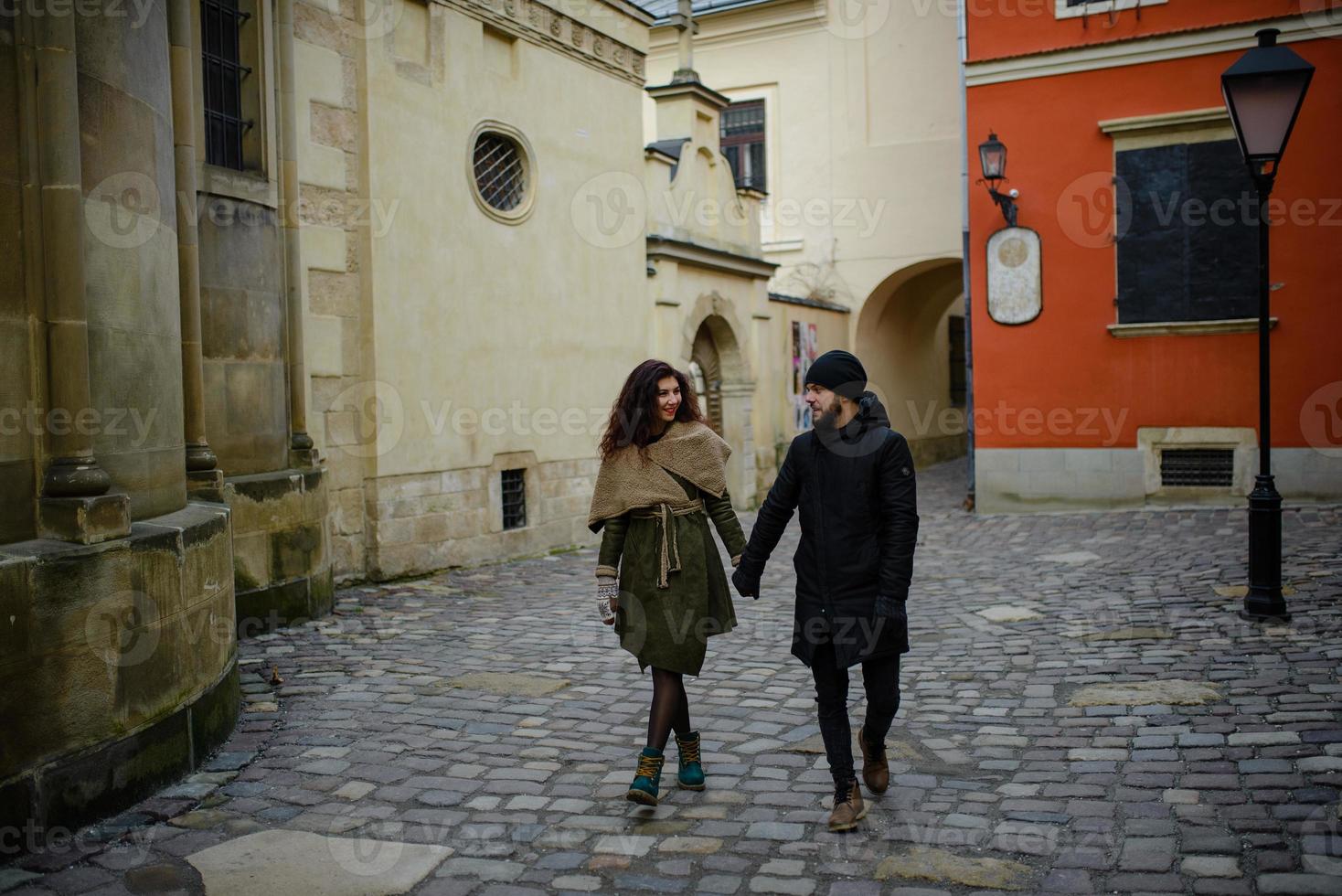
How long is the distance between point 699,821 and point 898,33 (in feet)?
63.2

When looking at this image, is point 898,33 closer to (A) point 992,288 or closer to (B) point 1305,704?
(A) point 992,288

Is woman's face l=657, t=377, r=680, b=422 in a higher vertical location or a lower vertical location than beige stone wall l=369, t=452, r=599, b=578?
higher

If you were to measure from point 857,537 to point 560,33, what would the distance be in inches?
396

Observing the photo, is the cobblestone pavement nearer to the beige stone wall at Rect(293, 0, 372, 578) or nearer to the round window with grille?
the beige stone wall at Rect(293, 0, 372, 578)

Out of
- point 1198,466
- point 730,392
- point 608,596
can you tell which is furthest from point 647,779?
point 730,392

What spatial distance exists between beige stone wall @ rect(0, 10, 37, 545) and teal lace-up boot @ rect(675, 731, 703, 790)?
271cm

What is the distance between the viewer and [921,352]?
2456cm

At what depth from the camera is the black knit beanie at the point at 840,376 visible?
14.8 feet

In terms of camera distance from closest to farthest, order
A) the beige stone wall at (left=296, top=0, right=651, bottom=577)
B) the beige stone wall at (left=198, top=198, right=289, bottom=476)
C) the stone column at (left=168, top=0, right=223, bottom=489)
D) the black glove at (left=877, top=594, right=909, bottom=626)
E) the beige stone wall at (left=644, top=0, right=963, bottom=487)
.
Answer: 1. the black glove at (left=877, top=594, right=909, bottom=626)
2. the stone column at (left=168, top=0, right=223, bottom=489)
3. the beige stone wall at (left=198, top=198, right=289, bottom=476)
4. the beige stone wall at (left=296, top=0, right=651, bottom=577)
5. the beige stone wall at (left=644, top=0, right=963, bottom=487)

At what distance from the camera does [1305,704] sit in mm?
5516

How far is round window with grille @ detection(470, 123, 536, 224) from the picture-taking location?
11.8 metres

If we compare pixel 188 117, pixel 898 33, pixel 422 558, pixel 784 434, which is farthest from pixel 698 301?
pixel 188 117

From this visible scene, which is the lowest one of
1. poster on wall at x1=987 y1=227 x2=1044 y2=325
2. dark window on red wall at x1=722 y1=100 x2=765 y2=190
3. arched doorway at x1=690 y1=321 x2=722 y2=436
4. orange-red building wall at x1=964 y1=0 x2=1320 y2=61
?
arched doorway at x1=690 y1=321 x2=722 y2=436

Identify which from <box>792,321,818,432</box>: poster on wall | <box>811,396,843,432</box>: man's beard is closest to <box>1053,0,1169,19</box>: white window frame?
<box>792,321,818,432</box>: poster on wall
